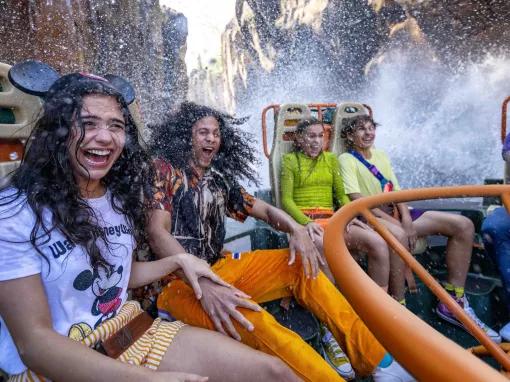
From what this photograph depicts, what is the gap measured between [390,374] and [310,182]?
193 centimetres

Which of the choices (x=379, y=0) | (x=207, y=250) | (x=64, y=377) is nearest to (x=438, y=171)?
(x=379, y=0)

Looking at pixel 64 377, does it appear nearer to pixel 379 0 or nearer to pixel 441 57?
pixel 441 57

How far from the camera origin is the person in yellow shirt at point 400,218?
236cm

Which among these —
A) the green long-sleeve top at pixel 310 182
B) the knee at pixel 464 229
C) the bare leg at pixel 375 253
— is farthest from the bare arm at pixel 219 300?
the green long-sleeve top at pixel 310 182

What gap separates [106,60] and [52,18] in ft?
30.6

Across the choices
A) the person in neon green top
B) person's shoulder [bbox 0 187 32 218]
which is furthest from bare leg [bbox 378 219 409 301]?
person's shoulder [bbox 0 187 32 218]

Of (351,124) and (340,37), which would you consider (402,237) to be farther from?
(340,37)

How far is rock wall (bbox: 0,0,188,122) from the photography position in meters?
6.71

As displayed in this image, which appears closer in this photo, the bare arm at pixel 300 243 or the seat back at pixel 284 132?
the bare arm at pixel 300 243

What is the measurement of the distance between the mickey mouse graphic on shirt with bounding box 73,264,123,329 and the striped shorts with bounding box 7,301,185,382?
0.04 metres

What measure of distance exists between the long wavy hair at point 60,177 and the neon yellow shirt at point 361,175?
2.30m

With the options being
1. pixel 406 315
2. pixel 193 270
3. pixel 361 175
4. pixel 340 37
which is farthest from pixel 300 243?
pixel 340 37

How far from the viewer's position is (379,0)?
72.0ft

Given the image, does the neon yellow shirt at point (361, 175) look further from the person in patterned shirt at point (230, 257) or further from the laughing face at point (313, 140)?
the person in patterned shirt at point (230, 257)
